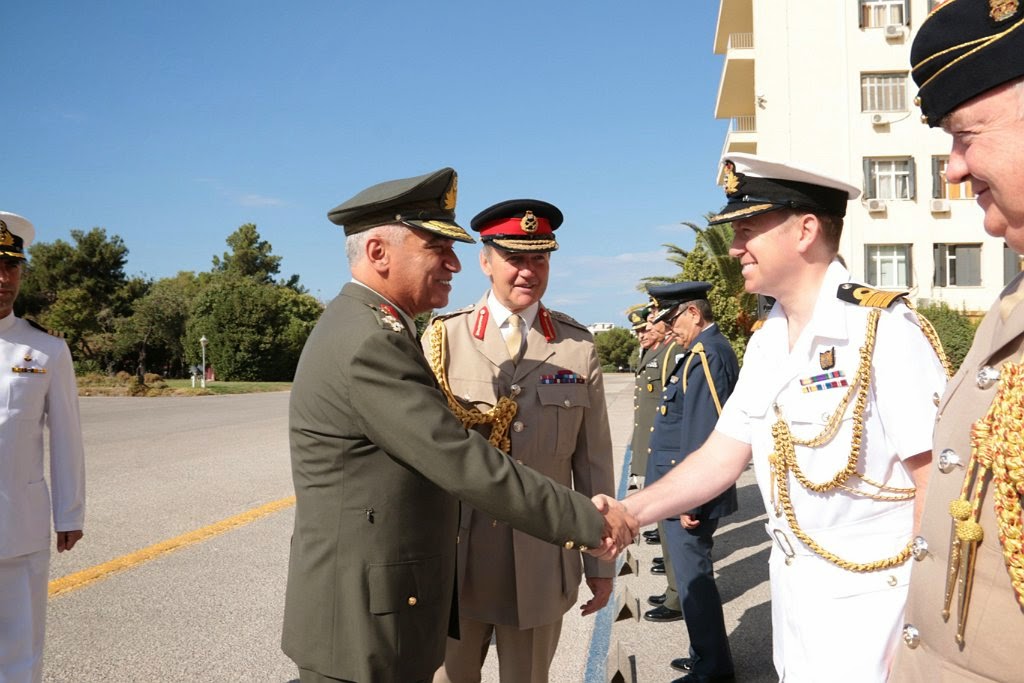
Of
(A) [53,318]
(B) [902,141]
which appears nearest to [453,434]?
(B) [902,141]

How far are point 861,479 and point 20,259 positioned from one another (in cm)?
356

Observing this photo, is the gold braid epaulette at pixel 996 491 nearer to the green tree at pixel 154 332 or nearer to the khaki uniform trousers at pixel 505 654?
the khaki uniform trousers at pixel 505 654

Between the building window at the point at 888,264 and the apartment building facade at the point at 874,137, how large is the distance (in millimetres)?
36

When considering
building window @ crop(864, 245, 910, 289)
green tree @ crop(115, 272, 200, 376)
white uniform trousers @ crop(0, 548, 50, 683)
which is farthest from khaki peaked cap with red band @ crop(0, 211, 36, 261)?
green tree @ crop(115, 272, 200, 376)

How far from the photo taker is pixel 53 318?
39906mm

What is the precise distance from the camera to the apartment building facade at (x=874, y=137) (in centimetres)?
2755

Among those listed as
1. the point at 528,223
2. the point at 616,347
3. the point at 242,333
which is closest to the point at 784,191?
the point at 528,223

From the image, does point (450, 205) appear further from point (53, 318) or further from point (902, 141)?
point (53, 318)

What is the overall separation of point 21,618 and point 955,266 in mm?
30535

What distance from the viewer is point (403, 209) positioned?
8.20 feet

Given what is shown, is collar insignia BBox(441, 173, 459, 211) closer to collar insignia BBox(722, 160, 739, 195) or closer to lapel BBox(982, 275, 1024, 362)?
collar insignia BBox(722, 160, 739, 195)

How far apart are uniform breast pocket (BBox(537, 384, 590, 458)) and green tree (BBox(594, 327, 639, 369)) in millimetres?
60890

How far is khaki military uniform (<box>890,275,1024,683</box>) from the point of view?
1.24 meters

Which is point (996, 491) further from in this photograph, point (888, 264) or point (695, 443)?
point (888, 264)
